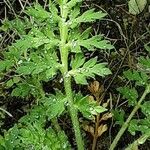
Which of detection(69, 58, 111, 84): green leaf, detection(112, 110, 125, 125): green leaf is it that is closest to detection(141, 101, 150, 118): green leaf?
detection(112, 110, 125, 125): green leaf

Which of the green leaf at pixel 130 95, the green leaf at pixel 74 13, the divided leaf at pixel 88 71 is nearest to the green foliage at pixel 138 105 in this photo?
the green leaf at pixel 130 95

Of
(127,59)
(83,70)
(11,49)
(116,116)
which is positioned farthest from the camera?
(127,59)

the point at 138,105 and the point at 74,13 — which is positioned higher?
the point at 74,13

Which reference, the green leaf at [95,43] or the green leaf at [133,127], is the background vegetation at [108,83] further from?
the green leaf at [95,43]

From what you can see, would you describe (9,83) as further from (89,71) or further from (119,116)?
(89,71)

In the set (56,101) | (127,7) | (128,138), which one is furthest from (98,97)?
(127,7)

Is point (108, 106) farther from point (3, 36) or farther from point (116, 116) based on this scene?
point (3, 36)

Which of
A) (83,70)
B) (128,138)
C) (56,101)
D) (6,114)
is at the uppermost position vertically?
(83,70)

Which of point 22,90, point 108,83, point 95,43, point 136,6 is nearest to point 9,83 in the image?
point 22,90
